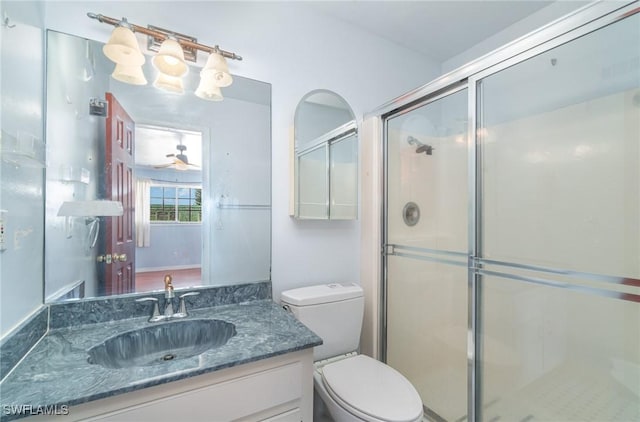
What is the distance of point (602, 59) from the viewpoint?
1.08 meters

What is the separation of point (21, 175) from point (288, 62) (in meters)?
1.33

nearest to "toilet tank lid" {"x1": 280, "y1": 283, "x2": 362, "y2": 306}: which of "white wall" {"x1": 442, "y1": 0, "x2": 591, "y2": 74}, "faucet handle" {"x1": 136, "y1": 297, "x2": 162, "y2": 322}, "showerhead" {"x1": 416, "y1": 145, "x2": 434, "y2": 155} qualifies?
"faucet handle" {"x1": 136, "y1": 297, "x2": 162, "y2": 322}

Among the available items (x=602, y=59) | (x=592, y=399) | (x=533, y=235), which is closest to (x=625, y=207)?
(x=533, y=235)

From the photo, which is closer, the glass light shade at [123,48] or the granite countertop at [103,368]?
the granite countertop at [103,368]

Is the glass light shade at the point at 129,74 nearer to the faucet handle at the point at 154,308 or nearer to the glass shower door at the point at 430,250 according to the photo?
the faucet handle at the point at 154,308

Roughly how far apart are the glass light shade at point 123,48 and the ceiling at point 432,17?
40.5 inches

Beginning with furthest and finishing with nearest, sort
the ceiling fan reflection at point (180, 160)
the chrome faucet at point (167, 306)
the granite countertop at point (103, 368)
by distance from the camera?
the ceiling fan reflection at point (180, 160) < the chrome faucet at point (167, 306) < the granite countertop at point (103, 368)

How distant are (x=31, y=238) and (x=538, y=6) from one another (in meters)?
2.82

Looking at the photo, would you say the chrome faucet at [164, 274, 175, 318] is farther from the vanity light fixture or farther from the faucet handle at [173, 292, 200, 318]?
the vanity light fixture

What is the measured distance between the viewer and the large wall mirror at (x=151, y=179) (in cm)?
116

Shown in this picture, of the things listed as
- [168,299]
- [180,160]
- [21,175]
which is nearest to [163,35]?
[180,160]

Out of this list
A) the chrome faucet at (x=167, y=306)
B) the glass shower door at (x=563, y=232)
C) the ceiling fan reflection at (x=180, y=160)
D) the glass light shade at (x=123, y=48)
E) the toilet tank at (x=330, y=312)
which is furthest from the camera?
the toilet tank at (x=330, y=312)

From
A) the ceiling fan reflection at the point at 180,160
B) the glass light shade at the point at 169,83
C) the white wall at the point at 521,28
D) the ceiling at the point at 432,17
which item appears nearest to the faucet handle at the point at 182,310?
the ceiling fan reflection at the point at 180,160

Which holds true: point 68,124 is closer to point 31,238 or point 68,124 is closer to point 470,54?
point 31,238
